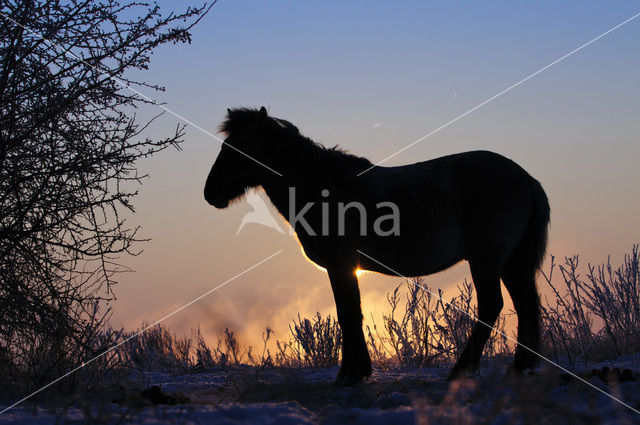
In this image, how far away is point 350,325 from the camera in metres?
5.75

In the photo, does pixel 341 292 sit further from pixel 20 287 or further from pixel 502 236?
pixel 20 287

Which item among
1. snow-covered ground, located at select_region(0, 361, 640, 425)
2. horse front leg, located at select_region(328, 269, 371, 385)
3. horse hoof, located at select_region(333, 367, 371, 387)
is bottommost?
snow-covered ground, located at select_region(0, 361, 640, 425)

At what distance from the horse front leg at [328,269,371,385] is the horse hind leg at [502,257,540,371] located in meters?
1.49

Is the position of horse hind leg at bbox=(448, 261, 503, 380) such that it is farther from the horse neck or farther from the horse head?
the horse head

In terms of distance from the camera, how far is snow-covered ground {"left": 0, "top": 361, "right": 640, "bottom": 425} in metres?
2.95

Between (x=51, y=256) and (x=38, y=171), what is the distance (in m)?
0.81

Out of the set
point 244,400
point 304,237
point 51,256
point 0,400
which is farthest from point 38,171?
point 244,400

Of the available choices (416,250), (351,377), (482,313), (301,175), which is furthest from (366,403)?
(301,175)

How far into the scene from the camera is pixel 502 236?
589cm

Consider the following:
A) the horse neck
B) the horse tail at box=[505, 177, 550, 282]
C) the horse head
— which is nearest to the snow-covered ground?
the horse tail at box=[505, 177, 550, 282]

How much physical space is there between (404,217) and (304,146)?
131 centimetres

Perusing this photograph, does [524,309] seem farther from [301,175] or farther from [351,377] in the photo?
[301,175]

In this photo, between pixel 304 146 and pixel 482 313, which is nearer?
pixel 482 313

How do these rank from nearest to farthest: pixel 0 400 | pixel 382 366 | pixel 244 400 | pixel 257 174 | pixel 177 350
A: pixel 244 400 → pixel 0 400 → pixel 257 174 → pixel 382 366 → pixel 177 350
